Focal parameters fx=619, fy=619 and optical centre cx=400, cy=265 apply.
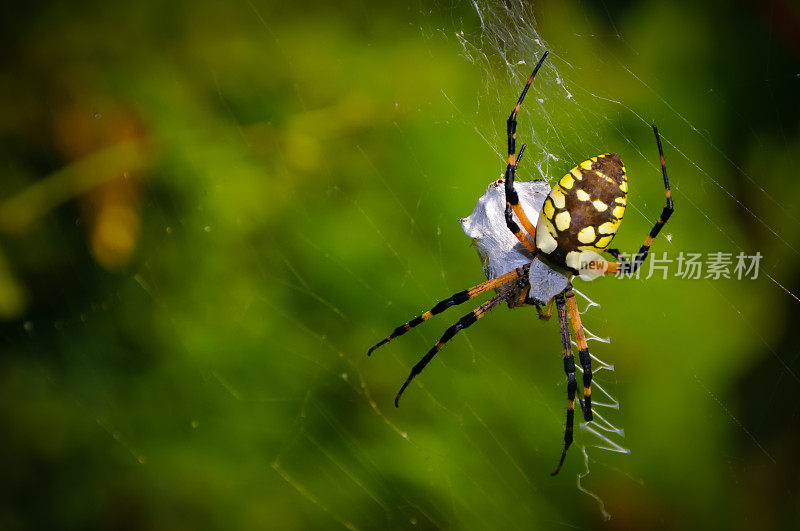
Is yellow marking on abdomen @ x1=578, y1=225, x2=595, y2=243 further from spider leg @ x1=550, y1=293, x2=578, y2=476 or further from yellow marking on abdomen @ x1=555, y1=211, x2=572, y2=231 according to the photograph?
spider leg @ x1=550, y1=293, x2=578, y2=476

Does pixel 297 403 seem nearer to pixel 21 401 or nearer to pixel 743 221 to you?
pixel 21 401

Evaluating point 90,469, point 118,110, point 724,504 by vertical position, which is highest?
point 118,110

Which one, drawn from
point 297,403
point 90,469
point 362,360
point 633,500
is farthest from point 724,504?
point 90,469

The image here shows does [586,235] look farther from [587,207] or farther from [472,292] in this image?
[472,292]

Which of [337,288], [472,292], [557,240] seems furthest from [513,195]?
[337,288]

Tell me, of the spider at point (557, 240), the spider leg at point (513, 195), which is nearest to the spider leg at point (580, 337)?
the spider at point (557, 240)

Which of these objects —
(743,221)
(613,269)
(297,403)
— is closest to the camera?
(613,269)

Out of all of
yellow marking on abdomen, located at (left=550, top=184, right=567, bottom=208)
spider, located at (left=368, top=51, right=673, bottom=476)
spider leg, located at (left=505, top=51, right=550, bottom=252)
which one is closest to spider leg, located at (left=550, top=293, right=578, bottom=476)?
spider, located at (left=368, top=51, right=673, bottom=476)

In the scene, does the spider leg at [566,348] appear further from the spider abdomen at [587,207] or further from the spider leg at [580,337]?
the spider abdomen at [587,207]
